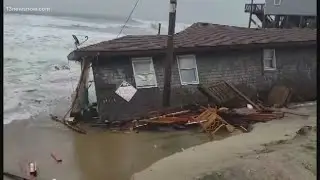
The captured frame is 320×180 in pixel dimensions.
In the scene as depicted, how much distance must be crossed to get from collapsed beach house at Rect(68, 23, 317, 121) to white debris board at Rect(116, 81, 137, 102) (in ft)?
0.13

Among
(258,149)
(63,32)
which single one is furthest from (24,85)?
(63,32)

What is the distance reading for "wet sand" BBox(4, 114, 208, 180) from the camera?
8.89 m

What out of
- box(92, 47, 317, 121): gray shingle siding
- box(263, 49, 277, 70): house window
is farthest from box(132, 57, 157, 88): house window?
box(263, 49, 277, 70): house window

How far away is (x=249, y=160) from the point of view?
7.33 meters

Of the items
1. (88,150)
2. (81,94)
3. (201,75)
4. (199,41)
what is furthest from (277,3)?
(88,150)

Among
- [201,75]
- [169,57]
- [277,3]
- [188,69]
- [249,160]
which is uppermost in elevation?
[277,3]

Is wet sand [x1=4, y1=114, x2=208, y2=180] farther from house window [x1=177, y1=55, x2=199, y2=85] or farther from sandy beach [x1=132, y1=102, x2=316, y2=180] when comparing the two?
house window [x1=177, y1=55, x2=199, y2=85]

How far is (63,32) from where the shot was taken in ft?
140

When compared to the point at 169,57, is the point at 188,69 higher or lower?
lower

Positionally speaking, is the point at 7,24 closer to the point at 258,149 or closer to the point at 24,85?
the point at 24,85

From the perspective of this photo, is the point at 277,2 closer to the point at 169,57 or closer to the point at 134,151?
the point at 169,57

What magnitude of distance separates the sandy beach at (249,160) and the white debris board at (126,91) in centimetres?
357

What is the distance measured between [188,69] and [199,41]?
40.7 inches

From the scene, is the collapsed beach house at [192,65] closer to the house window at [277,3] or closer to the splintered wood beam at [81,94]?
the splintered wood beam at [81,94]
